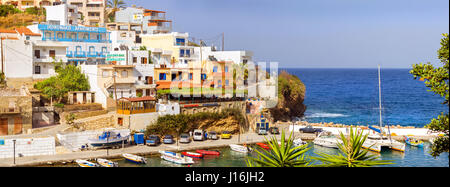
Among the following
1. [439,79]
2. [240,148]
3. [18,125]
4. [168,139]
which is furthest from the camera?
[168,139]

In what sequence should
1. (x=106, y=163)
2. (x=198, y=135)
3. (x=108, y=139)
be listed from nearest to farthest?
(x=106, y=163) → (x=108, y=139) → (x=198, y=135)

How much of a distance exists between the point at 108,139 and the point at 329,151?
17.5m

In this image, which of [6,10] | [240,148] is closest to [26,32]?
[6,10]

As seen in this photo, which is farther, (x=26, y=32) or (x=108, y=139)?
(x=26, y=32)

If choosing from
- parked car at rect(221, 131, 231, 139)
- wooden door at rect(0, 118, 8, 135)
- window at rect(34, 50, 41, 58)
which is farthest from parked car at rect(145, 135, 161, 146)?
window at rect(34, 50, 41, 58)

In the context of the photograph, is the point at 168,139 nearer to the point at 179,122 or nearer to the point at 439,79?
the point at 179,122

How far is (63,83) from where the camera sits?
135 ft

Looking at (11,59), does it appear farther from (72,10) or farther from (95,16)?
(95,16)

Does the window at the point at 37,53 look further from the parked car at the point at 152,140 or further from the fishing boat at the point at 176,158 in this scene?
the fishing boat at the point at 176,158

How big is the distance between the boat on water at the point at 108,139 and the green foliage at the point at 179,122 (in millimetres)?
2988

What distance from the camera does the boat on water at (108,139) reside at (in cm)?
3400

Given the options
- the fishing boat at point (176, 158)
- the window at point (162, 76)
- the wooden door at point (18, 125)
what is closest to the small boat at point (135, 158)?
the fishing boat at point (176, 158)
